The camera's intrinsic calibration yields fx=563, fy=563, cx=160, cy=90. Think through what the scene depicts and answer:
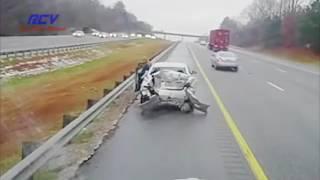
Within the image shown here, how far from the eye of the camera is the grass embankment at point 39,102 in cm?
1717

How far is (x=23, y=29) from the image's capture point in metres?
53.1

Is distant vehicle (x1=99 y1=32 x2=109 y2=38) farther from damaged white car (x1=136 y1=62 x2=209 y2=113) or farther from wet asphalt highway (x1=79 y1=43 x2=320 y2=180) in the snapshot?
damaged white car (x1=136 y1=62 x2=209 y2=113)

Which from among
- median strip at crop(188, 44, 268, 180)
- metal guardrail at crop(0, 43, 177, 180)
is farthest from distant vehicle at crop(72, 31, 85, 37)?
metal guardrail at crop(0, 43, 177, 180)

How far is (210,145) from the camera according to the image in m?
11.1

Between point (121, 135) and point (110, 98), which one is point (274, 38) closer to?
point (110, 98)

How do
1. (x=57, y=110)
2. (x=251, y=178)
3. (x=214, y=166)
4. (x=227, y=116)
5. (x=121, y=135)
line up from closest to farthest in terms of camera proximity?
(x=251, y=178) < (x=214, y=166) < (x=121, y=135) < (x=227, y=116) < (x=57, y=110)

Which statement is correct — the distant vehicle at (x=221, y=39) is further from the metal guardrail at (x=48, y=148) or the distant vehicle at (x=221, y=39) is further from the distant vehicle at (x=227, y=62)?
the metal guardrail at (x=48, y=148)

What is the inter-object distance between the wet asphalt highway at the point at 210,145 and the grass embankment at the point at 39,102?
318 centimetres

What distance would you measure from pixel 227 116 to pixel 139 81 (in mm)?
5453

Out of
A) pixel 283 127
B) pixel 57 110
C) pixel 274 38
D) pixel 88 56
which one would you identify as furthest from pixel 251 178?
pixel 88 56

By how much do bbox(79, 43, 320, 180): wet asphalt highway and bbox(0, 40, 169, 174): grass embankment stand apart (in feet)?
10.4

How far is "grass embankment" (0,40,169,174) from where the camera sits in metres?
17.2

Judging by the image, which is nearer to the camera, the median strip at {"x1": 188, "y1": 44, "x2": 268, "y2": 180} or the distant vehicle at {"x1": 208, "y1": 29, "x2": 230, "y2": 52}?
the median strip at {"x1": 188, "y1": 44, "x2": 268, "y2": 180}

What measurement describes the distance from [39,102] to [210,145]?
13996 millimetres
